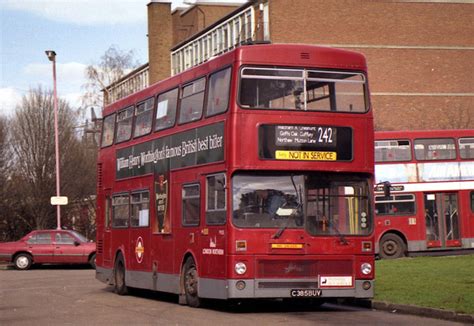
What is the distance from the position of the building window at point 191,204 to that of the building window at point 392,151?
16201 mm

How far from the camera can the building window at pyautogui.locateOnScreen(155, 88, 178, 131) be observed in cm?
2020

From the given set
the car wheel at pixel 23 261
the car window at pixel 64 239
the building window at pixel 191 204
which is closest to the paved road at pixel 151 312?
the building window at pixel 191 204

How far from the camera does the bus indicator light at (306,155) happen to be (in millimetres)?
17016

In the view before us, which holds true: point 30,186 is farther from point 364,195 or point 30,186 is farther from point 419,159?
point 364,195

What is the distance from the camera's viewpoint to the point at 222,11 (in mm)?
81500

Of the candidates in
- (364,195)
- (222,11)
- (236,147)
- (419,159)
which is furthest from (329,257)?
(222,11)

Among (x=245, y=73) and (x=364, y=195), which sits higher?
(x=245, y=73)

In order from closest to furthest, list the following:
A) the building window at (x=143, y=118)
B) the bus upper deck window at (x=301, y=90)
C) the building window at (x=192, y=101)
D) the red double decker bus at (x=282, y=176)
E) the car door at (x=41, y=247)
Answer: the red double decker bus at (x=282, y=176) → the bus upper deck window at (x=301, y=90) → the building window at (x=192, y=101) → the building window at (x=143, y=118) → the car door at (x=41, y=247)

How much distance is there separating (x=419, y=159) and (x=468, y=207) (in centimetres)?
241

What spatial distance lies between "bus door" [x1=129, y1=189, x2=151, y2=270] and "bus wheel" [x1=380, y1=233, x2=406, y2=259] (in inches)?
549

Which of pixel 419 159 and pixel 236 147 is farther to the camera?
pixel 419 159

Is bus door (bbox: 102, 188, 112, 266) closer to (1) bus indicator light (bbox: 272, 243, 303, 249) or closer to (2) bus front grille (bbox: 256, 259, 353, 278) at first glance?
(2) bus front grille (bbox: 256, 259, 353, 278)

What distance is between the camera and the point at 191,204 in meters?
18.9

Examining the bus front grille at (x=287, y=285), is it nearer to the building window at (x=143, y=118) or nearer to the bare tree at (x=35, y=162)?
the building window at (x=143, y=118)
